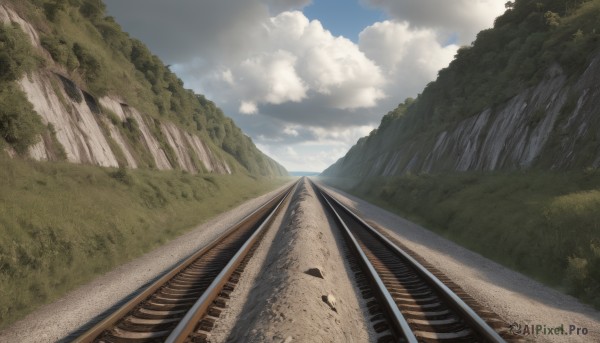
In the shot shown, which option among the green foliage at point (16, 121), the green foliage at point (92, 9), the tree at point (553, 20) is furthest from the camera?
the green foliage at point (92, 9)

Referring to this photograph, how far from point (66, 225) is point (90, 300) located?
4.34m

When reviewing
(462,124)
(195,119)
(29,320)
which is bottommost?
(29,320)

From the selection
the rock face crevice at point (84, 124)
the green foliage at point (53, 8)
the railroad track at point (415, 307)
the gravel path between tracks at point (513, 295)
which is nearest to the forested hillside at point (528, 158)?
the gravel path between tracks at point (513, 295)

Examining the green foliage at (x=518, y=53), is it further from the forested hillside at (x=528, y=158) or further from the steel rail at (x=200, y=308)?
the steel rail at (x=200, y=308)

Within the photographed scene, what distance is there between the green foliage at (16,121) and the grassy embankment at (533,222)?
1938 centimetres

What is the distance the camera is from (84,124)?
21.6 m

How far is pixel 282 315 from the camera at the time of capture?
614cm

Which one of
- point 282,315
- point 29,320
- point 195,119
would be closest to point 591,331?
point 282,315

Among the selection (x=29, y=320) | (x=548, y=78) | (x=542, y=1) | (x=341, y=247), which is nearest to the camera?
(x=29, y=320)

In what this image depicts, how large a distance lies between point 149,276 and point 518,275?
442 inches

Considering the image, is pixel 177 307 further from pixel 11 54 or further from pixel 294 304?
pixel 11 54

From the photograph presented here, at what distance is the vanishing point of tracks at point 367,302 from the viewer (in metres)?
5.56

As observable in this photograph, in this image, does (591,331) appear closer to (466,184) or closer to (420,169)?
(466,184)

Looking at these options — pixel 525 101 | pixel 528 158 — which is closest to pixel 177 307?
pixel 528 158
